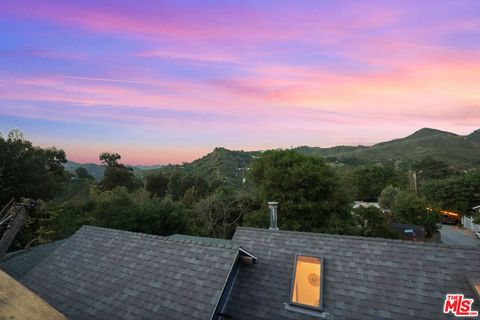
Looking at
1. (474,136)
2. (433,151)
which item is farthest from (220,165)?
(474,136)

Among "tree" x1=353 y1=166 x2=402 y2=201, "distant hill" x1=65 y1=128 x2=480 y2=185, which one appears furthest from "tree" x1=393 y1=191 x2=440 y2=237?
"distant hill" x1=65 y1=128 x2=480 y2=185

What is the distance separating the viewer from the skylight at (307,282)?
703cm

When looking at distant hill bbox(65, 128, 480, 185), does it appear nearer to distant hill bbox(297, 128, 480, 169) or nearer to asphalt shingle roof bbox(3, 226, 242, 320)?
distant hill bbox(297, 128, 480, 169)

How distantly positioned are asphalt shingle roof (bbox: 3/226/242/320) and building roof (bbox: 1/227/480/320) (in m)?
0.03

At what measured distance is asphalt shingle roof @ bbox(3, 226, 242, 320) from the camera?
6.80 meters

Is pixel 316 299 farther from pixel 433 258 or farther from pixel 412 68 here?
pixel 412 68

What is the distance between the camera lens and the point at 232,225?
2848 cm

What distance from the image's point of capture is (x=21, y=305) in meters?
1.47

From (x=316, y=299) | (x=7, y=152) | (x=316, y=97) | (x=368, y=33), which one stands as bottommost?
(x=316, y=299)

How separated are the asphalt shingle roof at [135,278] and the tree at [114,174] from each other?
145 ft

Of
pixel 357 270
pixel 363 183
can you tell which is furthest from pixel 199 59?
pixel 363 183

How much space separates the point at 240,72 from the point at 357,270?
16.7 meters

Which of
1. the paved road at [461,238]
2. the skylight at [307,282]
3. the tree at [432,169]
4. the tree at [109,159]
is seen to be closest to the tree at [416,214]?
the paved road at [461,238]

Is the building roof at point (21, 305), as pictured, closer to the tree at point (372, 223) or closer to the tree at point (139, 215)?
the tree at point (139, 215)
